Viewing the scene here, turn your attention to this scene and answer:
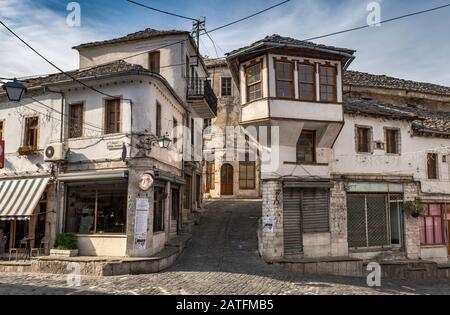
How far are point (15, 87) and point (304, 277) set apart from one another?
37.4 feet

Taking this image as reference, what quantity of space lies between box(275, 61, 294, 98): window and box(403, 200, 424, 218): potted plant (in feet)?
25.4

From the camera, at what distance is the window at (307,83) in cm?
1666

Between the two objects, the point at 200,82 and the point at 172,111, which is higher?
the point at 200,82

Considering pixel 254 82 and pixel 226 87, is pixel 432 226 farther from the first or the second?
pixel 226 87

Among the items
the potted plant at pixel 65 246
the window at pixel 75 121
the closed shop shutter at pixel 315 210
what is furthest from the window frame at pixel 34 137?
the closed shop shutter at pixel 315 210

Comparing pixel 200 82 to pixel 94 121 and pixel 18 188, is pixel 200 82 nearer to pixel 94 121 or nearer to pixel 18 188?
pixel 94 121

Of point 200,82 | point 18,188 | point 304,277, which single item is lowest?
point 304,277

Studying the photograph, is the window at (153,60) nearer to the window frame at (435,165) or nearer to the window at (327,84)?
the window at (327,84)

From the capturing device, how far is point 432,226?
19.6 m

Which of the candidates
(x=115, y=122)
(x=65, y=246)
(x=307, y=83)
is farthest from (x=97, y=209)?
(x=307, y=83)

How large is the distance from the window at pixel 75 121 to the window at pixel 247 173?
16.6 meters

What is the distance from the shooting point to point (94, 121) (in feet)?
50.5
